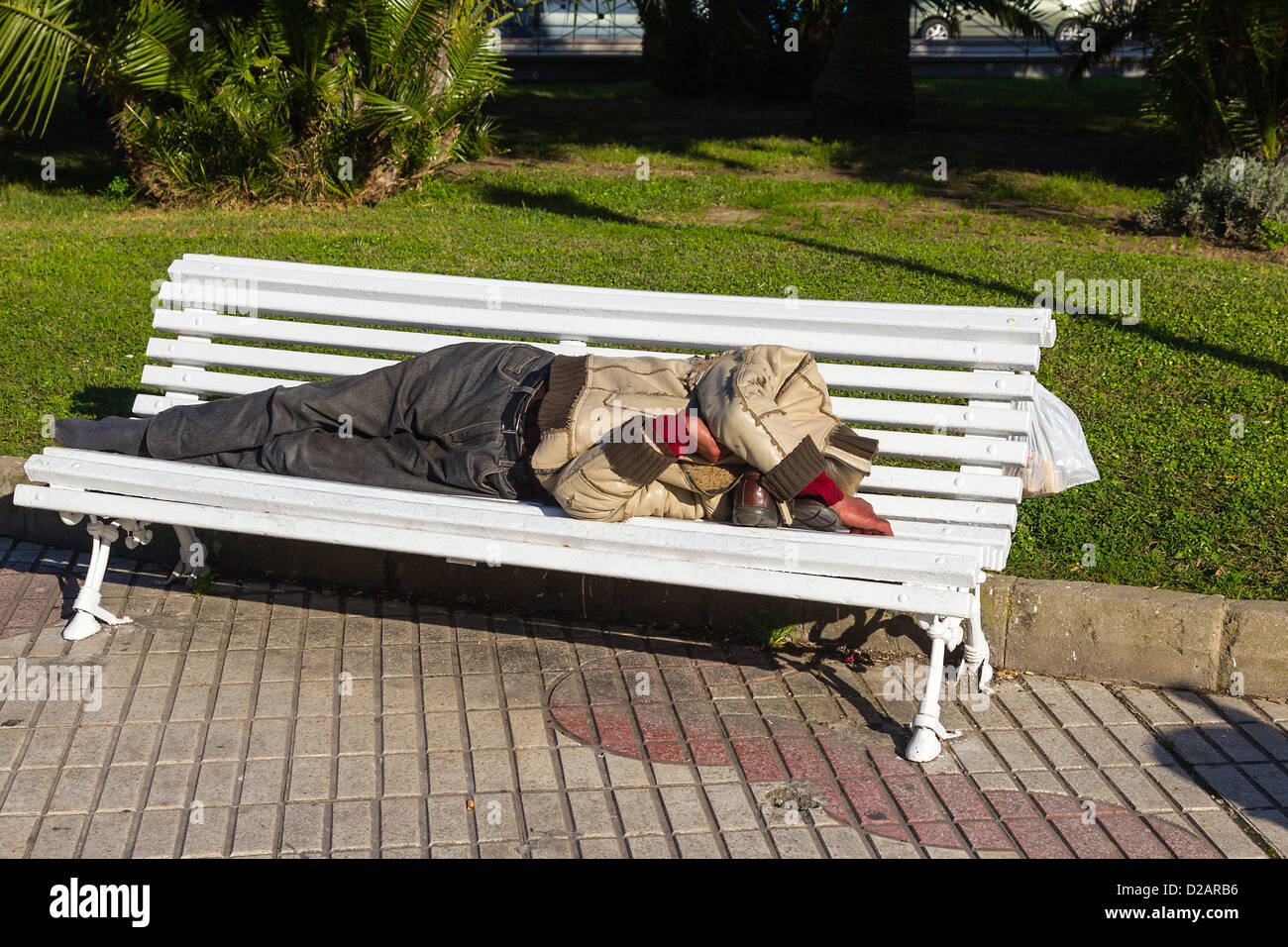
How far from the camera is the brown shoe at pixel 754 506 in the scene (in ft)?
12.5

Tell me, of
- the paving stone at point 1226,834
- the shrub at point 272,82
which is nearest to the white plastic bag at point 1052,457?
the paving stone at point 1226,834

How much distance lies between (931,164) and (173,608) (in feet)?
28.0

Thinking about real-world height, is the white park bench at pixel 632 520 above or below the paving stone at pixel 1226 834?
above

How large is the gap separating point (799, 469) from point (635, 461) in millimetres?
480

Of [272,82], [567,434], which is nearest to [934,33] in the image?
[272,82]

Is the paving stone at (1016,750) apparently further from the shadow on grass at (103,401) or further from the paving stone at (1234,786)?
the shadow on grass at (103,401)

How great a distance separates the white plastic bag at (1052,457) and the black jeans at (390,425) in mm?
1628

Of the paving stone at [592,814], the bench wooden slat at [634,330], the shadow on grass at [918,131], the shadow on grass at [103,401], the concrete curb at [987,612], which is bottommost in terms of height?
the paving stone at [592,814]

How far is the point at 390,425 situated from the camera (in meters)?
4.34

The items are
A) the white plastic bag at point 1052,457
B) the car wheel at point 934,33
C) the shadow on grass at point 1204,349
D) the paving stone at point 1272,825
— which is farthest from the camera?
the car wheel at point 934,33

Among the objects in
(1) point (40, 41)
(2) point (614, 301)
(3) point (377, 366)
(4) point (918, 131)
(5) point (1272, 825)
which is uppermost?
(1) point (40, 41)

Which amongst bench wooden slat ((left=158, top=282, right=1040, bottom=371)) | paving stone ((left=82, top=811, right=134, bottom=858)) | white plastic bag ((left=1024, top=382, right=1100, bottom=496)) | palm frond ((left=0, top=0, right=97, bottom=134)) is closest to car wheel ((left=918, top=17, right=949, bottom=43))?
palm frond ((left=0, top=0, right=97, bottom=134))

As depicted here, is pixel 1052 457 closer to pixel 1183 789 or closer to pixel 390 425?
pixel 1183 789

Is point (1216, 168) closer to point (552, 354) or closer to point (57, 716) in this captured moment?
point (552, 354)
